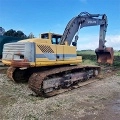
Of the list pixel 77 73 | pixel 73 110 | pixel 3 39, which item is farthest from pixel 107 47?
pixel 73 110

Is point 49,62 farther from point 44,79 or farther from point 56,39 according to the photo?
point 56,39

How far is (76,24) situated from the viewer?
463 inches

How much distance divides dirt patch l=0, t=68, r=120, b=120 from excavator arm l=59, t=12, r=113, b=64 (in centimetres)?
285

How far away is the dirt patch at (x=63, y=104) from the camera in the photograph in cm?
599

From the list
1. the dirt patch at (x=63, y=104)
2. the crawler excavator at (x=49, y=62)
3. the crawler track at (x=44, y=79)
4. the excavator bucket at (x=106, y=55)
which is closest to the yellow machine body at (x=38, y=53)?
the crawler excavator at (x=49, y=62)

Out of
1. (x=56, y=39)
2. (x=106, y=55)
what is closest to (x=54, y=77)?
(x=56, y=39)

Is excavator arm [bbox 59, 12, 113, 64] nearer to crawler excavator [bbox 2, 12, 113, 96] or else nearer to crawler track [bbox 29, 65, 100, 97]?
crawler excavator [bbox 2, 12, 113, 96]

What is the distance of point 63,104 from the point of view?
277 inches

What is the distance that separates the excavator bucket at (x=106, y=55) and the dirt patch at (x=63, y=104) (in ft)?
18.7

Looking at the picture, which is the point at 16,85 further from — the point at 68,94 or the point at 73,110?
the point at 73,110

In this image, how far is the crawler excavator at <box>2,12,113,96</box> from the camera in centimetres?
815

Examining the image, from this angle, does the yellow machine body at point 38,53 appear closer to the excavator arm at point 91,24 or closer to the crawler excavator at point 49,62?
the crawler excavator at point 49,62

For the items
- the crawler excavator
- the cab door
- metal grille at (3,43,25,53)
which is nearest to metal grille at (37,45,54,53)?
the crawler excavator

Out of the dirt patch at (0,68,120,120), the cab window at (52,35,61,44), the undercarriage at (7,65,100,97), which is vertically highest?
→ the cab window at (52,35,61,44)
